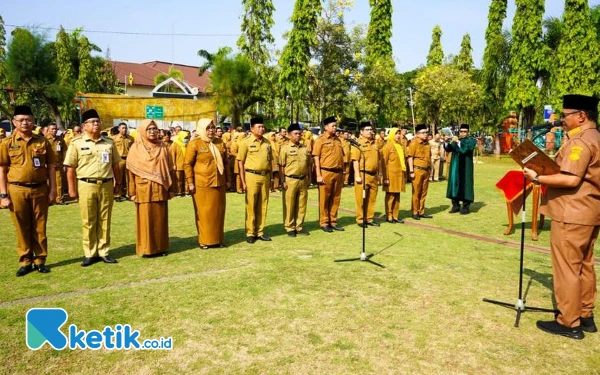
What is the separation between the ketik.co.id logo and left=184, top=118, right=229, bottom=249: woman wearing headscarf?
2998 millimetres

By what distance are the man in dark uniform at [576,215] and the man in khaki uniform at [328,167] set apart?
15.4 feet

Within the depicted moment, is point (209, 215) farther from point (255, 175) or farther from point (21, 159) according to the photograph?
point (21, 159)

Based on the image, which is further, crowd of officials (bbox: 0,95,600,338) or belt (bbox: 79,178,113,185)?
belt (bbox: 79,178,113,185)

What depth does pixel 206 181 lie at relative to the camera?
7.22m

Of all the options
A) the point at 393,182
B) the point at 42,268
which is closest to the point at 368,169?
the point at 393,182

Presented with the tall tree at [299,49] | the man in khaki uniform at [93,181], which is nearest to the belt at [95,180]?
the man in khaki uniform at [93,181]

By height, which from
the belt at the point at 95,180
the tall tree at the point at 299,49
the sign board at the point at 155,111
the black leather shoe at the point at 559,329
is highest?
the tall tree at the point at 299,49

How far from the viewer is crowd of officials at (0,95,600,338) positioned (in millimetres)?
4086

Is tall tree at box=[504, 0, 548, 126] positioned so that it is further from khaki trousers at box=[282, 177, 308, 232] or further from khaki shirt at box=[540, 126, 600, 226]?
khaki shirt at box=[540, 126, 600, 226]

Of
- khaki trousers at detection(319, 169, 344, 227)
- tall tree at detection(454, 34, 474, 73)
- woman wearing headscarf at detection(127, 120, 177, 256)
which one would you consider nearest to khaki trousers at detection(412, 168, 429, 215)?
khaki trousers at detection(319, 169, 344, 227)

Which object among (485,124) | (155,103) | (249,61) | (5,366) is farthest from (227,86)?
(5,366)

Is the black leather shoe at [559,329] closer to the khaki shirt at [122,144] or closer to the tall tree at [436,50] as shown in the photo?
the khaki shirt at [122,144]

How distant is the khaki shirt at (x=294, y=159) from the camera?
8.26m

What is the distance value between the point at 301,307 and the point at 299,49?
24324 mm
